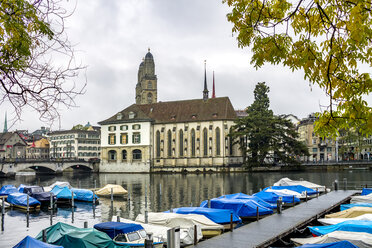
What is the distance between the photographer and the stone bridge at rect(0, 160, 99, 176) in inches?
3575

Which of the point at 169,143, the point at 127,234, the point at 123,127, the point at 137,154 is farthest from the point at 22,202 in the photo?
the point at 123,127

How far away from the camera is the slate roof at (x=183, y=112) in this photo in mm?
102000

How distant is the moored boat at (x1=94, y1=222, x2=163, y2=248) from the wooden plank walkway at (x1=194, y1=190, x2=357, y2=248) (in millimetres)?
2869

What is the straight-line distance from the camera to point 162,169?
99.8 metres

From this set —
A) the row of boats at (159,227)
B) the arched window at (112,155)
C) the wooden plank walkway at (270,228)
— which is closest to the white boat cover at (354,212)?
the wooden plank walkway at (270,228)

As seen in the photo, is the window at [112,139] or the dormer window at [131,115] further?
the window at [112,139]

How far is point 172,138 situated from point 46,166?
33.3 metres

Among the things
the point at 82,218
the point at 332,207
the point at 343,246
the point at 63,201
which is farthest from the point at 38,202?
the point at 343,246

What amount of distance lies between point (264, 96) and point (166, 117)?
28.5 m

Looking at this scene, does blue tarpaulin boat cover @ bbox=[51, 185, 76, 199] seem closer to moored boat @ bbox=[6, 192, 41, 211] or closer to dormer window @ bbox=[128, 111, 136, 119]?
moored boat @ bbox=[6, 192, 41, 211]

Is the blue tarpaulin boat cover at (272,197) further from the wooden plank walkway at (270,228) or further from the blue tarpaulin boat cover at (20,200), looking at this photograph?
the blue tarpaulin boat cover at (20,200)

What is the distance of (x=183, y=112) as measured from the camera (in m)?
107

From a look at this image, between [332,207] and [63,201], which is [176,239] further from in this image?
[63,201]

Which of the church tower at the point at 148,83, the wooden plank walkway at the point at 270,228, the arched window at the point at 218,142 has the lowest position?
the wooden plank walkway at the point at 270,228
